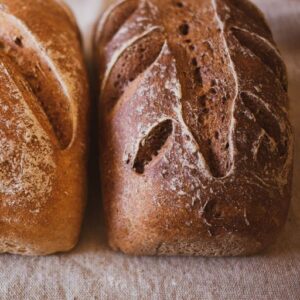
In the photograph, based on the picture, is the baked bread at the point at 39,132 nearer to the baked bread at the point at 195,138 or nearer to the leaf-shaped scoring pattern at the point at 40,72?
the leaf-shaped scoring pattern at the point at 40,72

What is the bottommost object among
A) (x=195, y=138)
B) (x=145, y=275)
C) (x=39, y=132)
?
(x=145, y=275)

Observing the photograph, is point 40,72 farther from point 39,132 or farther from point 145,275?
point 145,275

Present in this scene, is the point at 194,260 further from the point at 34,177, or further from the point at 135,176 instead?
the point at 34,177

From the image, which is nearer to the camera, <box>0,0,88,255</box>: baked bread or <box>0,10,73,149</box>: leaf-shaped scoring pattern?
<box>0,0,88,255</box>: baked bread

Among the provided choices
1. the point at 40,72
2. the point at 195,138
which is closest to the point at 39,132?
the point at 40,72

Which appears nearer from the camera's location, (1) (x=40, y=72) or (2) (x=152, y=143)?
(2) (x=152, y=143)

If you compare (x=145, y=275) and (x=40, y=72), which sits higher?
(x=40, y=72)

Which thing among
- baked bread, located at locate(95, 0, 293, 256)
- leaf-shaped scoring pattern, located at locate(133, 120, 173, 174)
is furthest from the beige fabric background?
leaf-shaped scoring pattern, located at locate(133, 120, 173, 174)

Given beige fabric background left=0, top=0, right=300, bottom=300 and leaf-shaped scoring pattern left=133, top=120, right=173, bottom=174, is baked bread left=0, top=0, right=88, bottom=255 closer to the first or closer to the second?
beige fabric background left=0, top=0, right=300, bottom=300
